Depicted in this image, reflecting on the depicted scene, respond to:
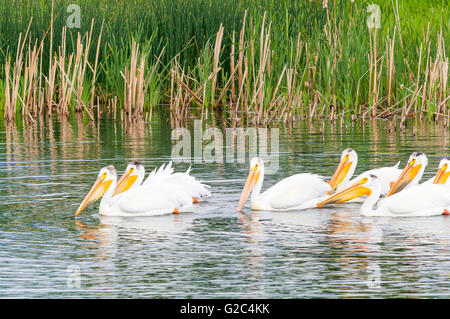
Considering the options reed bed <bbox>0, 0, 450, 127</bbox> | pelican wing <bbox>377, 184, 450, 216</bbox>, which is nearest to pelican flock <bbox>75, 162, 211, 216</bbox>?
pelican wing <bbox>377, 184, 450, 216</bbox>

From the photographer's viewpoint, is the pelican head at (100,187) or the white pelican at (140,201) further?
the pelican head at (100,187)

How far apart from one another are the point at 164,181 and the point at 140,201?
80 centimetres

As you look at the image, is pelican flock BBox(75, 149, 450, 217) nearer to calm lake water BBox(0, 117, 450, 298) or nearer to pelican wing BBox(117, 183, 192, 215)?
pelican wing BBox(117, 183, 192, 215)

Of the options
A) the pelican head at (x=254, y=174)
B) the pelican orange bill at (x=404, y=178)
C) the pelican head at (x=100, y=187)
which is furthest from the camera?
the pelican orange bill at (x=404, y=178)

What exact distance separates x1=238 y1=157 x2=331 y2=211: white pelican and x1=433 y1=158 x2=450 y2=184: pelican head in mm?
1207

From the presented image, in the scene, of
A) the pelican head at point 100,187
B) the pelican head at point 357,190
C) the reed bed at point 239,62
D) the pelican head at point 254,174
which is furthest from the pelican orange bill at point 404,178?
the reed bed at point 239,62

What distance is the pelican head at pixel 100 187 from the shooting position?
10.3 m

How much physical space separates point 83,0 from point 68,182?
35.8ft

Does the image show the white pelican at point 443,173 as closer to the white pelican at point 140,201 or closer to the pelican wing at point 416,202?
the pelican wing at point 416,202

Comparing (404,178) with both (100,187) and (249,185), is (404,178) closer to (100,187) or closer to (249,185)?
(249,185)

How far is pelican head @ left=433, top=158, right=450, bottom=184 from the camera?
10.9 meters

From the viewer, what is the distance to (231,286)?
287 inches

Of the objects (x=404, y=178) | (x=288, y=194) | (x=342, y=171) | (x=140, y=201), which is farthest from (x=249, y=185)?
(x=404, y=178)

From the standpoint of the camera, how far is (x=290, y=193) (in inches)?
412
